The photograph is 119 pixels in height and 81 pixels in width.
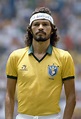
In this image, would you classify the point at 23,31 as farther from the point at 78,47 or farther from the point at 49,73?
the point at 49,73

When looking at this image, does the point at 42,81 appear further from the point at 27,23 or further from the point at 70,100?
the point at 27,23

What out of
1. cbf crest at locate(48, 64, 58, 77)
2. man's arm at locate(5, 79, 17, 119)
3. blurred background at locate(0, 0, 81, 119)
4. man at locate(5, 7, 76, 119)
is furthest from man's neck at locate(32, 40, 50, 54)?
blurred background at locate(0, 0, 81, 119)

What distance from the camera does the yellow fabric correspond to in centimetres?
568

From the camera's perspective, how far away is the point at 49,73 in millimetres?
5723

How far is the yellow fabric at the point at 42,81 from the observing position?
5.68 metres

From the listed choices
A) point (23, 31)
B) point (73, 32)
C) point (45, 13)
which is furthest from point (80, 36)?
point (45, 13)

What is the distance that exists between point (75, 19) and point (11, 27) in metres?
0.99

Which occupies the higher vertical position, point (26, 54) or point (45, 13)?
point (45, 13)

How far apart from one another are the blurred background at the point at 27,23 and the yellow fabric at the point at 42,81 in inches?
131

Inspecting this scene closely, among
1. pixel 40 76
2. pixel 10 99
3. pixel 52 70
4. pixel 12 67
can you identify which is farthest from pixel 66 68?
pixel 10 99

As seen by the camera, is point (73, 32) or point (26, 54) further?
point (73, 32)

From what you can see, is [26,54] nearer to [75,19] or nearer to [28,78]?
[28,78]

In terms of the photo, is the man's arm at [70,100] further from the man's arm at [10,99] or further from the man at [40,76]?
the man's arm at [10,99]

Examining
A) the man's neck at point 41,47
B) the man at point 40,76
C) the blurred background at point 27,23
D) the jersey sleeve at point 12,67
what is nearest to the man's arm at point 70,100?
the man at point 40,76
